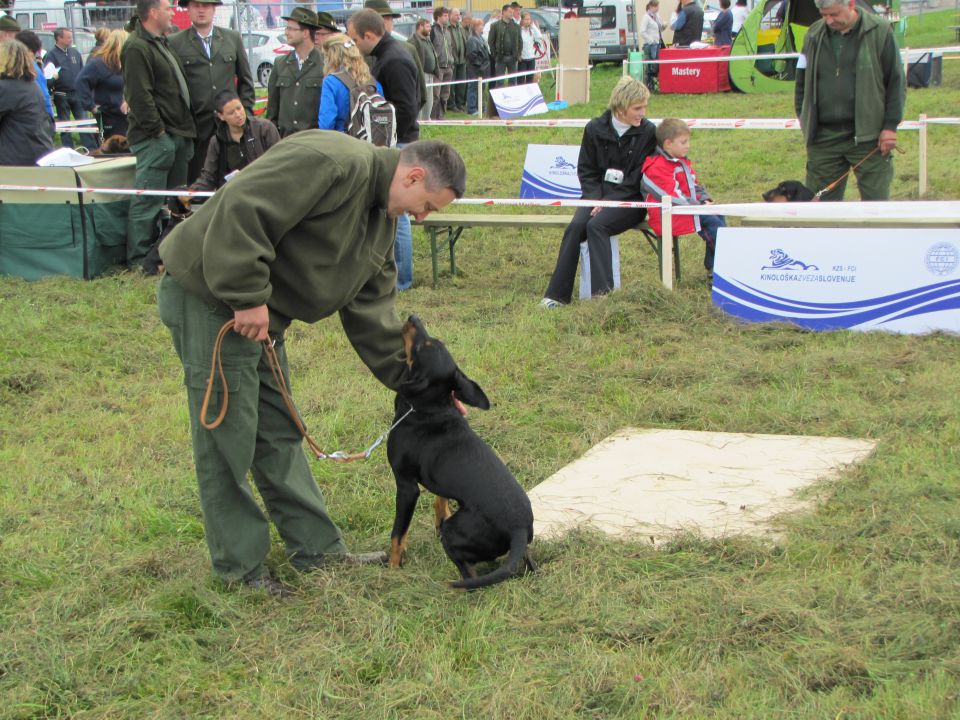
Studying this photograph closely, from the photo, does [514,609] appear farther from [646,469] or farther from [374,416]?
[374,416]

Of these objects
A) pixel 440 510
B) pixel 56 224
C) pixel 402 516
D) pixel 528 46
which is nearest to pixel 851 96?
pixel 440 510

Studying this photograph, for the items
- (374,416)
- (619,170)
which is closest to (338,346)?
(374,416)

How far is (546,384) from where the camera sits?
19.7 feet

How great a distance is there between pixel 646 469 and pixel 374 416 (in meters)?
1.57

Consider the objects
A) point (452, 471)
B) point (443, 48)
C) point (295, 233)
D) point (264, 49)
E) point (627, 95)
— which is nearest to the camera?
point (295, 233)

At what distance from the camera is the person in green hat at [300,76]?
881 cm

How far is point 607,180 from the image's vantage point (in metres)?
7.97

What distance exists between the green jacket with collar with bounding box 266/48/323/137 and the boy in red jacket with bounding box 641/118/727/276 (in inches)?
116

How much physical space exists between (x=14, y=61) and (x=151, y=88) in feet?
4.89

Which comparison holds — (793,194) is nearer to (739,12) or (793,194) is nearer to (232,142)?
(232,142)

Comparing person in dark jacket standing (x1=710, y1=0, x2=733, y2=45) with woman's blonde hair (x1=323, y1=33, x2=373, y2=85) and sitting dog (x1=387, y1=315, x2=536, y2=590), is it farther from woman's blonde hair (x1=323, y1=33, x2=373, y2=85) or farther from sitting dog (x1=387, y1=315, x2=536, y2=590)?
sitting dog (x1=387, y1=315, x2=536, y2=590)

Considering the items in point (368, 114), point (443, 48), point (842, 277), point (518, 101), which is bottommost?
point (842, 277)

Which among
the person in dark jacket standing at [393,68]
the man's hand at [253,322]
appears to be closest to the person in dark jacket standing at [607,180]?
the person in dark jacket standing at [393,68]


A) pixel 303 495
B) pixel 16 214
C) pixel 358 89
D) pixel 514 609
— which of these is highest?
pixel 358 89
